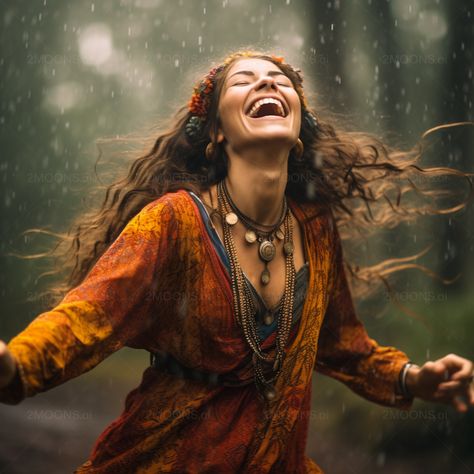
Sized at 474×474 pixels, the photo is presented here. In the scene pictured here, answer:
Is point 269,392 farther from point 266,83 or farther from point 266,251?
point 266,83

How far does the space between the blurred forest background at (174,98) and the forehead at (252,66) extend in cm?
74

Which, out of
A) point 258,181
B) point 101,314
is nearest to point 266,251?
point 258,181

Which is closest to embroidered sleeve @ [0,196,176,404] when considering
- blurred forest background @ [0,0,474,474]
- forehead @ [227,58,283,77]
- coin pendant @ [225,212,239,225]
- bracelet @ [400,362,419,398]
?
coin pendant @ [225,212,239,225]

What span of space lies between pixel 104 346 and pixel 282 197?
1.75 ft

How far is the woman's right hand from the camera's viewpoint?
1.18m

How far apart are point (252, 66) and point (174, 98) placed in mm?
741

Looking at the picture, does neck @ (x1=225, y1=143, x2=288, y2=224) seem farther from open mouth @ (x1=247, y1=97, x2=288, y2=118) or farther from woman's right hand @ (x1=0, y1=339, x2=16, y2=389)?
woman's right hand @ (x1=0, y1=339, x2=16, y2=389)

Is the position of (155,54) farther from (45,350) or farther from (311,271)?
(45,350)

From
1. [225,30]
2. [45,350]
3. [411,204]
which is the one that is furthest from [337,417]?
[45,350]

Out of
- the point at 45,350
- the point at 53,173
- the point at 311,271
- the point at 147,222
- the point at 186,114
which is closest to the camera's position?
the point at 45,350

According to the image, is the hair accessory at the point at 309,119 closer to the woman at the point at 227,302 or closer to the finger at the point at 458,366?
the woman at the point at 227,302

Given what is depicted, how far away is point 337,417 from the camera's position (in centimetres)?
282

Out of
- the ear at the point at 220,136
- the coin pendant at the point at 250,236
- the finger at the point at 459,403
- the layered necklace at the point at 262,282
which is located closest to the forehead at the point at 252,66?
the ear at the point at 220,136

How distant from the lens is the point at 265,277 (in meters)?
1.64
